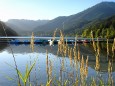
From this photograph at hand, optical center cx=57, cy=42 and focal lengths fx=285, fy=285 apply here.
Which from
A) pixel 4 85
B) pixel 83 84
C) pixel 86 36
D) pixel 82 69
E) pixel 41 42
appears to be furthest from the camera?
pixel 86 36

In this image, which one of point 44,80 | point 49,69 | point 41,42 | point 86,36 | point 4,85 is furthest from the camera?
point 86,36

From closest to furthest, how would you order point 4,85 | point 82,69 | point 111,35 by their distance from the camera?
point 82,69, point 4,85, point 111,35

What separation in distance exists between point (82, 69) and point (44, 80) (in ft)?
62.3

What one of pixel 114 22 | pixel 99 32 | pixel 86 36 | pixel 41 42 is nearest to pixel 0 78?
pixel 41 42

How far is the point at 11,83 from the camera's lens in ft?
75.2

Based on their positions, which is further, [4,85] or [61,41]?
[4,85]

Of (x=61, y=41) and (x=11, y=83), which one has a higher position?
(x=61, y=41)

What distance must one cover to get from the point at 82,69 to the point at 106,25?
624ft

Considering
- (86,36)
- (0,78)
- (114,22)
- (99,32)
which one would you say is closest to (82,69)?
(0,78)

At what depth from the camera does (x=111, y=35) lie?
14725 cm

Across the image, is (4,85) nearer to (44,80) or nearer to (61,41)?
(44,80)

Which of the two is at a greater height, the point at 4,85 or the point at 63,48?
the point at 63,48

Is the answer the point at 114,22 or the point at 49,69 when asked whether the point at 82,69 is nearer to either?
the point at 49,69

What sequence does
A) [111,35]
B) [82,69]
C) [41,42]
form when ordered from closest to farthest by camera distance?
[82,69], [41,42], [111,35]
